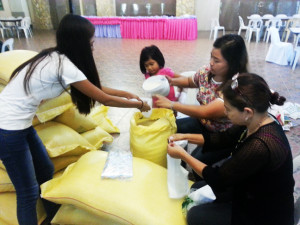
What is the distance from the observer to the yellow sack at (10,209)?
1356 millimetres

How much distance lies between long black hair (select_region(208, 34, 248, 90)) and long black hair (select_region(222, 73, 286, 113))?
17.6 inches

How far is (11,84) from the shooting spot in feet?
3.53

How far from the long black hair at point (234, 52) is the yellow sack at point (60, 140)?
1.06 m

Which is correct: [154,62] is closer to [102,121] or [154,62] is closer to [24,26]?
[102,121]

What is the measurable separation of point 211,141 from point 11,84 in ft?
3.27

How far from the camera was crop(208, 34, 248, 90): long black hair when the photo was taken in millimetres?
1277

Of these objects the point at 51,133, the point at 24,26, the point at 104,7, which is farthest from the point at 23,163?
the point at 104,7

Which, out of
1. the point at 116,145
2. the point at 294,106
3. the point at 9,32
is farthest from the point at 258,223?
the point at 9,32

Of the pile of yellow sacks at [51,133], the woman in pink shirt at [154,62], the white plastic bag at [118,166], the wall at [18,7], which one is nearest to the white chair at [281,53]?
the woman in pink shirt at [154,62]

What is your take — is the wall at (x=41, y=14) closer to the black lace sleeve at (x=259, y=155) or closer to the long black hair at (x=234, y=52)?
the long black hair at (x=234, y=52)

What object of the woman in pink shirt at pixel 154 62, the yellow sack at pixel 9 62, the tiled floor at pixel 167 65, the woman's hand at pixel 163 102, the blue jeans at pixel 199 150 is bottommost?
the tiled floor at pixel 167 65

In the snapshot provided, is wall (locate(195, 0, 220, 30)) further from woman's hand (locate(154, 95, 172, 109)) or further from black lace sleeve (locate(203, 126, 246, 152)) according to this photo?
black lace sleeve (locate(203, 126, 246, 152))

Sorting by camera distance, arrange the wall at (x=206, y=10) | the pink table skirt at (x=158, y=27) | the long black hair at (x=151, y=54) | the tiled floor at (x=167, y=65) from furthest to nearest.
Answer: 1. the wall at (x=206, y=10)
2. the pink table skirt at (x=158, y=27)
3. the tiled floor at (x=167, y=65)
4. the long black hair at (x=151, y=54)

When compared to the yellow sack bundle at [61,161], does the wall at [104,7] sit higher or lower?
higher
